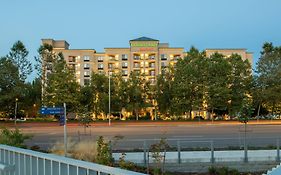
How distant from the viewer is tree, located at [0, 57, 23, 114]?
6619 centimetres

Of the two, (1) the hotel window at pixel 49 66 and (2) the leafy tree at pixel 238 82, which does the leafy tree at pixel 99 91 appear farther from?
(2) the leafy tree at pixel 238 82

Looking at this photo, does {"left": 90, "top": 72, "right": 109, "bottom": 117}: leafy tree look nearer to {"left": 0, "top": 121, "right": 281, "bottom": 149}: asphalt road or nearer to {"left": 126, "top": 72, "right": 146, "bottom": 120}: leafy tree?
{"left": 126, "top": 72, "right": 146, "bottom": 120}: leafy tree

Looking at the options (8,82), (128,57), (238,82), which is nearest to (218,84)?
(238,82)

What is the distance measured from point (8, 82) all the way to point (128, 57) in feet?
198

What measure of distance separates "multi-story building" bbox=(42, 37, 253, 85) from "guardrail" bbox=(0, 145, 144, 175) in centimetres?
11246

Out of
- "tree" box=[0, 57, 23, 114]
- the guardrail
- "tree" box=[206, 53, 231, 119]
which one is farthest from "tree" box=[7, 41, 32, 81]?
the guardrail

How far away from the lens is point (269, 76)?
7438cm

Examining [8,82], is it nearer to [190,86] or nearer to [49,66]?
[49,66]

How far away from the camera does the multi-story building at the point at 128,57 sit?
121875mm

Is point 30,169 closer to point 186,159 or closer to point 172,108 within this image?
point 186,159

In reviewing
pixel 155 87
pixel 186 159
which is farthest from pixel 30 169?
pixel 155 87

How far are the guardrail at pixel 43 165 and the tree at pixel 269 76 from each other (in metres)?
71.5

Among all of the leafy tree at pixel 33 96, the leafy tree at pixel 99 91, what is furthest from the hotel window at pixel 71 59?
the leafy tree at pixel 99 91

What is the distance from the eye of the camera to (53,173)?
510cm
